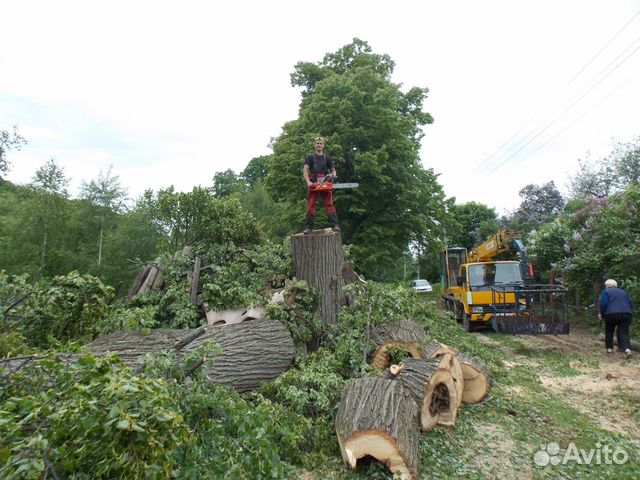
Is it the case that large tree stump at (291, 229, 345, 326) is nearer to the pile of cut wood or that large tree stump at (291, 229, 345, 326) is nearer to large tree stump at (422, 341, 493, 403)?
the pile of cut wood

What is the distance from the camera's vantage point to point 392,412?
10.9ft

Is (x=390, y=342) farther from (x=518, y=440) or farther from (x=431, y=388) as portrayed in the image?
(x=518, y=440)

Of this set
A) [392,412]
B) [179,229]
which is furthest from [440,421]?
[179,229]

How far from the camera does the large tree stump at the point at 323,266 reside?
5.84m

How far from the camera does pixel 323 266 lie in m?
5.92

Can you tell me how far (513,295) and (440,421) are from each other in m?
6.83

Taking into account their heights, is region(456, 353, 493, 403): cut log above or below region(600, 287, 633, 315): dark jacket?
below

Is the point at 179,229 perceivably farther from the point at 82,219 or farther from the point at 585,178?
the point at 585,178

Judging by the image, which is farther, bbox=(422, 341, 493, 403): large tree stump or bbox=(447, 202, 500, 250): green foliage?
bbox=(447, 202, 500, 250): green foliage

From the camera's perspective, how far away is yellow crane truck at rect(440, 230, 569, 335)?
8766mm

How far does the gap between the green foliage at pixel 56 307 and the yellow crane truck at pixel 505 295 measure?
7578mm

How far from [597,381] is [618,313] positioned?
2.15 metres

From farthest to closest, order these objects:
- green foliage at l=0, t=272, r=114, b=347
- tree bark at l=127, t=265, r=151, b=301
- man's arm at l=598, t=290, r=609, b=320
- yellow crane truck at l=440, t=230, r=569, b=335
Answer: yellow crane truck at l=440, t=230, r=569, b=335 < man's arm at l=598, t=290, r=609, b=320 < tree bark at l=127, t=265, r=151, b=301 < green foliage at l=0, t=272, r=114, b=347

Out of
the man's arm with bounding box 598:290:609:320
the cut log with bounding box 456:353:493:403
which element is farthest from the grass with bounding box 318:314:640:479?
Answer: the man's arm with bounding box 598:290:609:320
